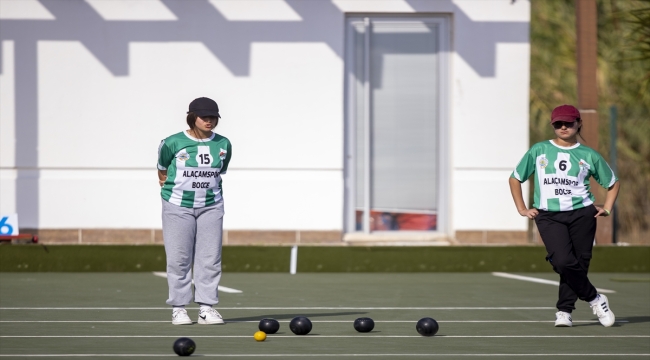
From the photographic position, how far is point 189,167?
7949 mm

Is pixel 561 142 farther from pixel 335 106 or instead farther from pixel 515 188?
pixel 335 106

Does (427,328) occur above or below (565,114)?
below

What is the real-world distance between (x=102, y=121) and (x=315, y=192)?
8.64 feet

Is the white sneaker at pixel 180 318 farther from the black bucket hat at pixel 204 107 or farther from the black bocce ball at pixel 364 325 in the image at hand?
the black bucket hat at pixel 204 107

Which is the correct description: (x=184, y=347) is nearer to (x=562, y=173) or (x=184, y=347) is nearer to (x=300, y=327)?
(x=300, y=327)

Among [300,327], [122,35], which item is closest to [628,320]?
[300,327]

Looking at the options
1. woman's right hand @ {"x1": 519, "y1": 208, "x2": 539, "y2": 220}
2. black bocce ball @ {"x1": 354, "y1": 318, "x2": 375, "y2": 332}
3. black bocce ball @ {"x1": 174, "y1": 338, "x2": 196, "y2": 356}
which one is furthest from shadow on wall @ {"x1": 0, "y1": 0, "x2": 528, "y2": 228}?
black bocce ball @ {"x1": 174, "y1": 338, "x2": 196, "y2": 356}

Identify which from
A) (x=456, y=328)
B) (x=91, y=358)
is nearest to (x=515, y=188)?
(x=456, y=328)

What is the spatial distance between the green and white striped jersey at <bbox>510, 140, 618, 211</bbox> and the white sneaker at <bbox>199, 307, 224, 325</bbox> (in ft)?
7.37

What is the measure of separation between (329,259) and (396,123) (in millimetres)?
2260

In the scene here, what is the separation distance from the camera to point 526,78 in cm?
1389

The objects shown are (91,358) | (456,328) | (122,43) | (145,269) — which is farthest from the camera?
(122,43)

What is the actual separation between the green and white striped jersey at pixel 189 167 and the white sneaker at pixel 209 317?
2.35 ft

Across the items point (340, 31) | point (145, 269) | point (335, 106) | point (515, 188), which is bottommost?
point (145, 269)
